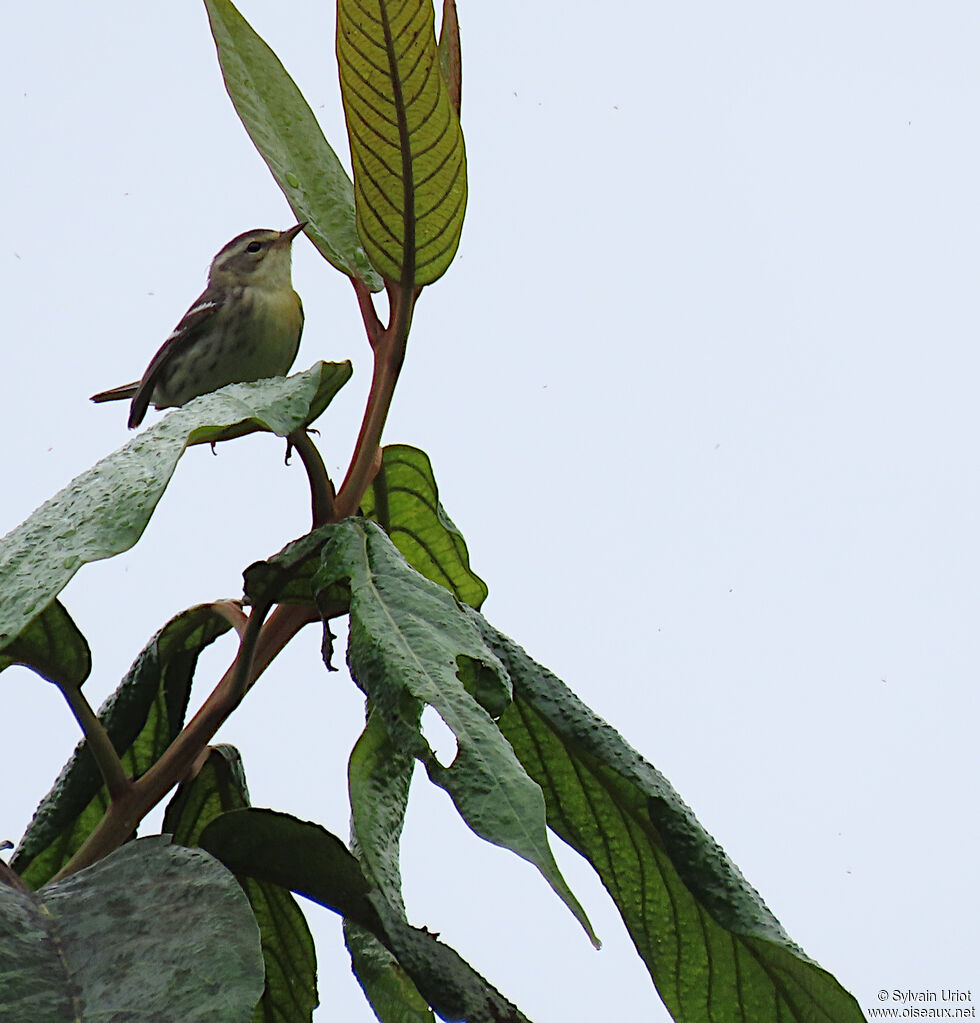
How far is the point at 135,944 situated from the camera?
1.34ft

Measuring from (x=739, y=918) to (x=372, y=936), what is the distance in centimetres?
16

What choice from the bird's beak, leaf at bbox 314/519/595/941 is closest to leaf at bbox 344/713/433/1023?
leaf at bbox 314/519/595/941

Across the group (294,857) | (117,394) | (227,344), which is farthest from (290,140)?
(117,394)

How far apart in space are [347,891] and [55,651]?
0.15 m

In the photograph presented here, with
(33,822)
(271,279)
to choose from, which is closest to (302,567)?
(33,822)

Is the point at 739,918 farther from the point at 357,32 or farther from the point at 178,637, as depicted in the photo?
the point at 357,32

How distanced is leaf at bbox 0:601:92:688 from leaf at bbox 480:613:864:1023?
0.17m

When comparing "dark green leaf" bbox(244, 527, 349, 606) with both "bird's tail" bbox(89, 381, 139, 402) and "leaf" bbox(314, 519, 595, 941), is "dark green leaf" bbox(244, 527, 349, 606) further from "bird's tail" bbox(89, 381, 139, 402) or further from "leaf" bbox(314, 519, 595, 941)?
"bird's tail" bbox(89, 381, 139, 402)

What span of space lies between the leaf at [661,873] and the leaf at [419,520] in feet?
0.36

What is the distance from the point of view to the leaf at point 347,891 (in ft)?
1.63

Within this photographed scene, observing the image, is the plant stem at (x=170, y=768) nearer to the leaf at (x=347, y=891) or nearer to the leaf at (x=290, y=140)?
the leaf at (x=347, y=891)

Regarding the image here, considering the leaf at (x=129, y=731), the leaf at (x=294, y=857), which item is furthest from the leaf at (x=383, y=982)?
the leaf at (x=129, y=731)

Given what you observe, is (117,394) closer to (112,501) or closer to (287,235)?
(287,235)

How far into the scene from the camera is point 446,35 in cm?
66
